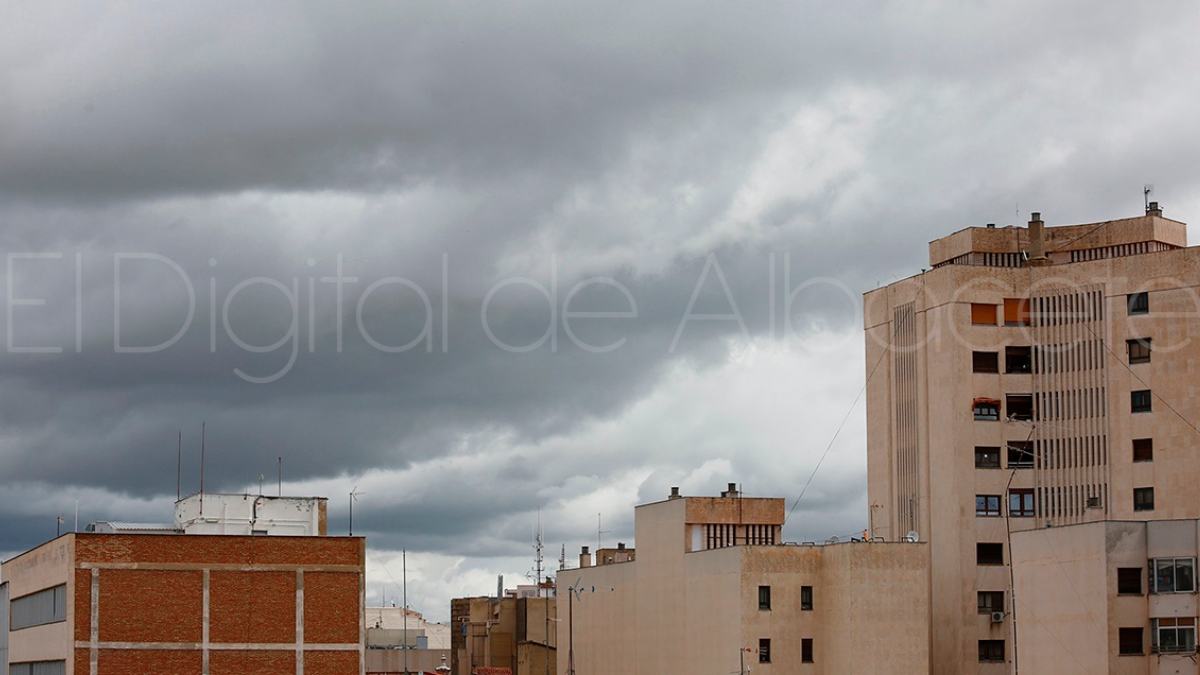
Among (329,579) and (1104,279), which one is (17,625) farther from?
(1104,279)

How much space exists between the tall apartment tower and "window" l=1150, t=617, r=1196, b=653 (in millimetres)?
26198

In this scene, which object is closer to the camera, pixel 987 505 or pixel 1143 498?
pixel 1143 498

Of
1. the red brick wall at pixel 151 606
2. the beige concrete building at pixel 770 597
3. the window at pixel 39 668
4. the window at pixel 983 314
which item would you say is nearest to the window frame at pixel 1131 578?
the beige concrete building at pixel 770 597

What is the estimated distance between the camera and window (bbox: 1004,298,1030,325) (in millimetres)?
134375

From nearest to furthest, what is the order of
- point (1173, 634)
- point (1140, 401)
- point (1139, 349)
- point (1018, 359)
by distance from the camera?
1. point (1173, 634)
2. point (1140, 401)
3. point (1139, 349)
4. point (1018, 359)

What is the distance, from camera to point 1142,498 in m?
126

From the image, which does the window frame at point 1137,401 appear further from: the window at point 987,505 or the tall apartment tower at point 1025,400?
the window at point 987,505

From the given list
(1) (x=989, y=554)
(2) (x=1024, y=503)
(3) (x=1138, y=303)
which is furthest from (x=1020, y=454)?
(3) (x=1138, y=303)

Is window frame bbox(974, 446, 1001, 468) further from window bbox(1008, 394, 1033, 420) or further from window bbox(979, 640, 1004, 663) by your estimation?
window bbox(979, 640, 1004, 663)

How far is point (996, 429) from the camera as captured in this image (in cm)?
13300

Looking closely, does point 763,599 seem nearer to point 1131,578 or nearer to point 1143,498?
point 1143,498

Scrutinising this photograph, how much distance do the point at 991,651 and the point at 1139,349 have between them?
23.6 m

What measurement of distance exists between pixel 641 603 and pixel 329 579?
41125 mm

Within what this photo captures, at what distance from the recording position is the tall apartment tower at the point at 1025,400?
415 ft
